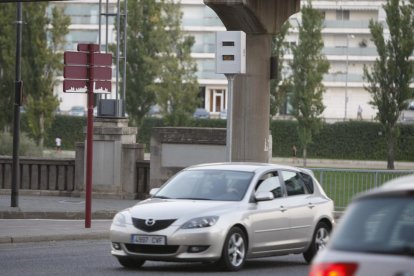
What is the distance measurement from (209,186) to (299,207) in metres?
1.39

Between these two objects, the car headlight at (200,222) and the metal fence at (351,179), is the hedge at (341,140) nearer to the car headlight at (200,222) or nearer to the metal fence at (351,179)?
the metal fence at (351,179)

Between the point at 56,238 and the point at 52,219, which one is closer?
the point at 56,238

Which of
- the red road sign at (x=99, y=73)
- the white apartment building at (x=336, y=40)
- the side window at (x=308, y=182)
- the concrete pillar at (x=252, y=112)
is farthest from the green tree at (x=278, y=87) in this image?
the side window at (x=308, y=182)

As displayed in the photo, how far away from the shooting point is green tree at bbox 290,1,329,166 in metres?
74.1

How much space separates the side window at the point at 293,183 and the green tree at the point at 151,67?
2162 inches

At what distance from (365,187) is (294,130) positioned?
162 ft

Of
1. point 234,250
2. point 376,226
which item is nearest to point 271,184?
point 234,250

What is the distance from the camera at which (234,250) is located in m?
16.7

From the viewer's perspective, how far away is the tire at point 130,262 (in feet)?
55.5

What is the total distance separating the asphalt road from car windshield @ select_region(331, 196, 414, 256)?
860 centimetres

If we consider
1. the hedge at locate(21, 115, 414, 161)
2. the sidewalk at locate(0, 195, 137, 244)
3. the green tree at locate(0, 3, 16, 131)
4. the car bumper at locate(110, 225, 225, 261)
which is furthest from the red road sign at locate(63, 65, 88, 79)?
the hedge at locate(21, 115, 414, 161)

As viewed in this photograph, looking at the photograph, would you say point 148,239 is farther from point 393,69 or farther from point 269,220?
point 393,69

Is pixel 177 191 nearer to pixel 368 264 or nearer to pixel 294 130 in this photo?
pixel 368 264

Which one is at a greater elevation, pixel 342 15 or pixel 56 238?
pixel 342 15
